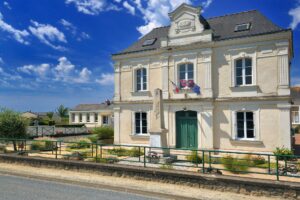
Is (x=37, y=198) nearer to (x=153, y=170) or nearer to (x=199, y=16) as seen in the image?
(x=153, y=170)

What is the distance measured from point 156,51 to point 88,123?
32.5 m

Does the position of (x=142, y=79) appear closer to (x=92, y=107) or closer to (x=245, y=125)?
(x=245, y=125)

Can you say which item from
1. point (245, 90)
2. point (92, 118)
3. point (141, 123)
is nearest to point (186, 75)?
point (245, 90)

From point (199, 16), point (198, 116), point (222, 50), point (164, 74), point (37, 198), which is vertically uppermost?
point (199, 16)

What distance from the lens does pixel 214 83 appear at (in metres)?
16.1

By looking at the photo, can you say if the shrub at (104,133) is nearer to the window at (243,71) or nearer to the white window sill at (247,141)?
the white window sill at (247,141)

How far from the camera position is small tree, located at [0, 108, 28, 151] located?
17219 millimetres

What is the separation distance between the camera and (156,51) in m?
17.9

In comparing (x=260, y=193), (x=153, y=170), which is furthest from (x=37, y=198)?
(x=260, y=193)

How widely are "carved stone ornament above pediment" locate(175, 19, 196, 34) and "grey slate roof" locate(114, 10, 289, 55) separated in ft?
2.48

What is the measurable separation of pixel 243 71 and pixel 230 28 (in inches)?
130

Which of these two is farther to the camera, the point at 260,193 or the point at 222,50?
the point at 222,50

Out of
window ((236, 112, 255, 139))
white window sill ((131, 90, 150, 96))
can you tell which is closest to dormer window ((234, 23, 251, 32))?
window ((236, 112, 255, 139))

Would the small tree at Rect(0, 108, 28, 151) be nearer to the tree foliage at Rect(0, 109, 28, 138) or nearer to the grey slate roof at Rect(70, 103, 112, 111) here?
the tree foliage at Rect(0, 109, 28, 138)
